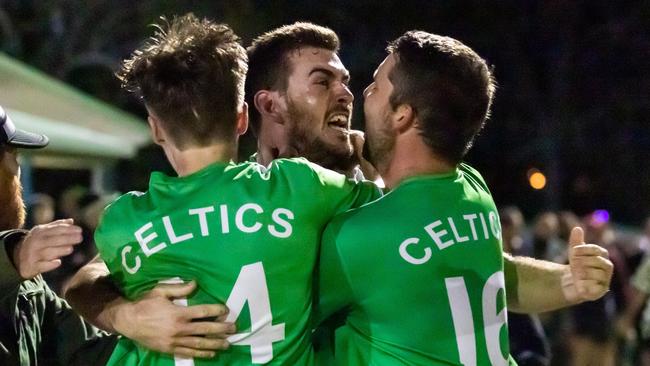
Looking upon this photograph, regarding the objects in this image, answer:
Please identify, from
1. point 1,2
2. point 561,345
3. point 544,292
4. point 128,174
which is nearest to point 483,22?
point 128,174

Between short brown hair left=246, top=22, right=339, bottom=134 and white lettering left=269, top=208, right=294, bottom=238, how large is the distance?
1.19 m

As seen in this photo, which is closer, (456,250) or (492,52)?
(456,250)

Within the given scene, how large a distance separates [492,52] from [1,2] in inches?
412

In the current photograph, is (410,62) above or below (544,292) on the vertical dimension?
above

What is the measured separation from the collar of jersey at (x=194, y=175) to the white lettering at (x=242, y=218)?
0.14m

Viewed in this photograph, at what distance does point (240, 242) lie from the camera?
3.13 m

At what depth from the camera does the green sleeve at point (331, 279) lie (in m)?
3.27

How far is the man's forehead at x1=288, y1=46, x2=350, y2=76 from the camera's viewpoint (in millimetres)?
4262

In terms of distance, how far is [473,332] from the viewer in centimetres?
331

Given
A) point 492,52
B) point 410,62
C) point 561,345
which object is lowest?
point 561,345

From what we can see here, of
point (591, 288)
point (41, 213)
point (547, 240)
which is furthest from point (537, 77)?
point (591, 288)

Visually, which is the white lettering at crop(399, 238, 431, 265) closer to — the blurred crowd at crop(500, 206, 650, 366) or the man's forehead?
the man's forehead

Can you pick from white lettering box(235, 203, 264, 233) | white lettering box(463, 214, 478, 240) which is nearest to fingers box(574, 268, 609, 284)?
white lettering box(463, 214, 478, 240)

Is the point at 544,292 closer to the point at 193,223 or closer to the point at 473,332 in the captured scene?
the point at 473,332
